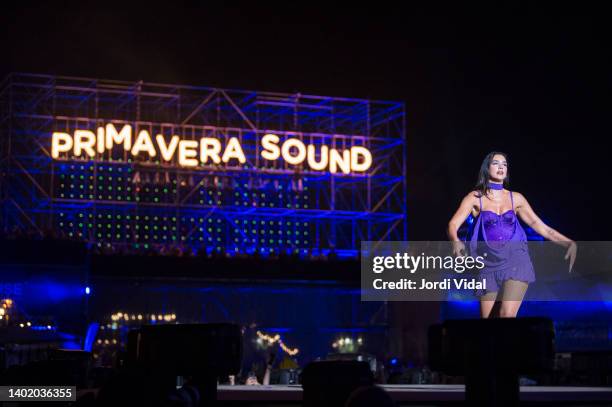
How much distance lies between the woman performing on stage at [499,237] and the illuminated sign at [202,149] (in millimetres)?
33283

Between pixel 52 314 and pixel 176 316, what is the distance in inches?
295

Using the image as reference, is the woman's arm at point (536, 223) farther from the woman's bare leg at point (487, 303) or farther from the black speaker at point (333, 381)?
the black speaker at point (333, 381)

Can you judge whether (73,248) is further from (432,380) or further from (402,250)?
(432,380)

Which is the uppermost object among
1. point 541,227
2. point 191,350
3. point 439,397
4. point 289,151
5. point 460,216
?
point 289,151

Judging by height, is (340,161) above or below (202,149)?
below

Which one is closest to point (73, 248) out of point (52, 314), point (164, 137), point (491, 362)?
point (52, 314)

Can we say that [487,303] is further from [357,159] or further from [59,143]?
[357,159]

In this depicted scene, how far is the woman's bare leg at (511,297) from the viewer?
10133 mm

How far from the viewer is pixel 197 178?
149 feet

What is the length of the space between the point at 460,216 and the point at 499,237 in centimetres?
52

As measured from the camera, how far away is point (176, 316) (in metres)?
37.7

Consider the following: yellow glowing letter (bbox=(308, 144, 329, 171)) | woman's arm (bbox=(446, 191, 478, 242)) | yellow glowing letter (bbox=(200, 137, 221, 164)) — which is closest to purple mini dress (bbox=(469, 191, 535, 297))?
woman's arm (bbox=(446, 191, 478, 242))
